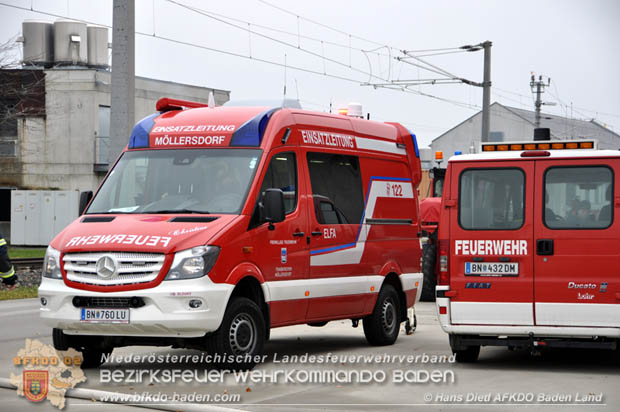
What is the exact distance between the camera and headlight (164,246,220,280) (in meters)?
9.73

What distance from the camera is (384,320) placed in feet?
43.4

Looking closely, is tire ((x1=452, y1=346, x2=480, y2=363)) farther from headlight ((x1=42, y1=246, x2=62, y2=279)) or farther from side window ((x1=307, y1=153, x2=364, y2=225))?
headlight ((x1=42, y1=246, x2=62, y2=279))

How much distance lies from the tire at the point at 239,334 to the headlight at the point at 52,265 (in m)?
1.62

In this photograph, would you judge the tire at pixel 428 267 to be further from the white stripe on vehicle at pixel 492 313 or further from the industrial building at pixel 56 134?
the industrial building at pixel 56 134

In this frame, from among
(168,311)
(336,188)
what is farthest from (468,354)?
(168,311)

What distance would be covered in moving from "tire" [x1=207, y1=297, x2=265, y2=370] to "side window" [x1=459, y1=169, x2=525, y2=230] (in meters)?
2.36

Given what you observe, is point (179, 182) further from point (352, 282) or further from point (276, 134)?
point (352, 282)

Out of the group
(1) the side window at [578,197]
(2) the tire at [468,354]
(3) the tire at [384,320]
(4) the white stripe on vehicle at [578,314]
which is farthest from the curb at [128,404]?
(3) the tire at [384,320]

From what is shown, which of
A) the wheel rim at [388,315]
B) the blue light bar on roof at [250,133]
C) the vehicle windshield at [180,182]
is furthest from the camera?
the wheel rim at [388,315]

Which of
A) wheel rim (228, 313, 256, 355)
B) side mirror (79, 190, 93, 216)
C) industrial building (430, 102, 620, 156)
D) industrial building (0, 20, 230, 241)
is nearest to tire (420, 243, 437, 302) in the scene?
side mirror (79, 190, 93, 216)

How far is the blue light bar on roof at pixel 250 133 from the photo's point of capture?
36.2 feet

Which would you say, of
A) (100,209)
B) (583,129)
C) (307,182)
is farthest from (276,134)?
(583,129)

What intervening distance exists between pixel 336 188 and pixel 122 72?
6952mm

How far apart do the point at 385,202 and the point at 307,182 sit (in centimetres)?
204
